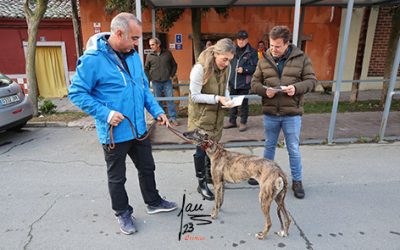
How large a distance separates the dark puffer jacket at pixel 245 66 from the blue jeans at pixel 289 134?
7.28 feet

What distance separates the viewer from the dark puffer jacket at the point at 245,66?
5.37m

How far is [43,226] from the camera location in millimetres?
2920

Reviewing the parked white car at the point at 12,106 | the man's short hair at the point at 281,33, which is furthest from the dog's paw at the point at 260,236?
the parked white car at the point at 12,106

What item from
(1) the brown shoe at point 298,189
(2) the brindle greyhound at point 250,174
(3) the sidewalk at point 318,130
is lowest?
(1) the brown shoe at point 298,189

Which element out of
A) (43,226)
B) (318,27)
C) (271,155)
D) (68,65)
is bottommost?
(43,226)

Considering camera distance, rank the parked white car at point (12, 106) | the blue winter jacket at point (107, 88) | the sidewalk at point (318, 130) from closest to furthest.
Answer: the blue winter jacket at point (107, 88) < the sidewalk at point (318, 130) < the parked white car at point (12, 106)

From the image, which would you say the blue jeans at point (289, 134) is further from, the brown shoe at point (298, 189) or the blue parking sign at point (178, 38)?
the blue parking sign at point (178, 38)

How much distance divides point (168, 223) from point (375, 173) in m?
3.04

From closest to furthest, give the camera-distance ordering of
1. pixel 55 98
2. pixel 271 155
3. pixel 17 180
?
pixel 271 155
pixel 17 180
pixel 55 98

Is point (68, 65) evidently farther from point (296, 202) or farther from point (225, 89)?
point (296, 202)

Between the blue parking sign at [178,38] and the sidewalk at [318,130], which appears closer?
the sidewalk at [318,130]

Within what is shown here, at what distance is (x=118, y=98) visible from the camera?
2.45 metres

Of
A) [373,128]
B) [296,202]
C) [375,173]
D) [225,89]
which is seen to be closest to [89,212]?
[225,89]

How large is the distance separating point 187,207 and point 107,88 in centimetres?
167
